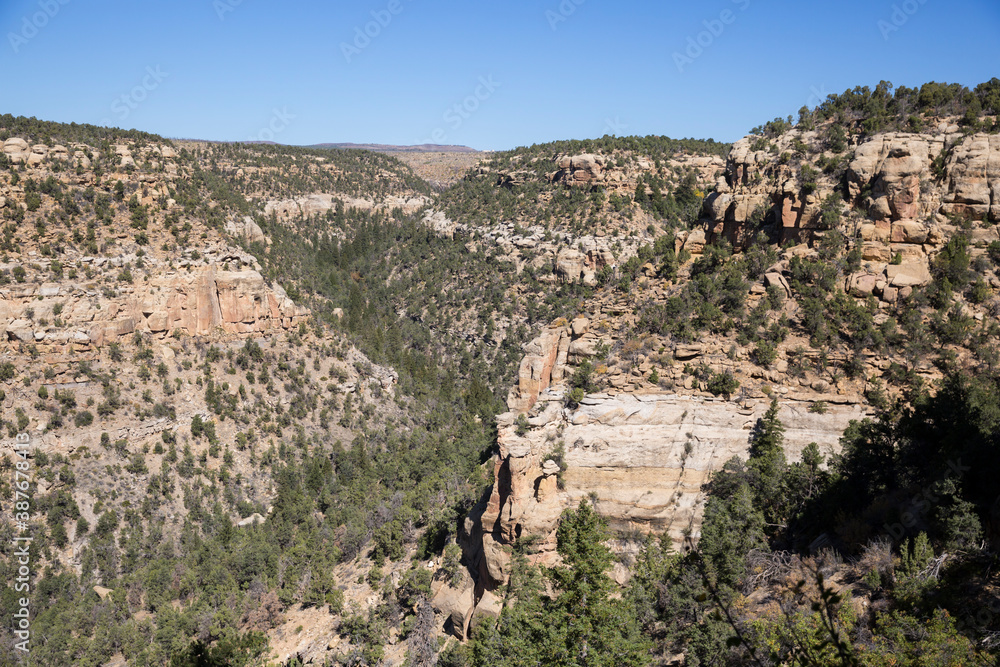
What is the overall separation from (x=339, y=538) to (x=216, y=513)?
1199cm

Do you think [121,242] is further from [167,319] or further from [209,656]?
[209,656]

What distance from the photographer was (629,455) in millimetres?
24328

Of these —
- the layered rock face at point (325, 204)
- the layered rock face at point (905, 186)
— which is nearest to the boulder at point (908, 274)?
the layered rock face at point (905, 186)

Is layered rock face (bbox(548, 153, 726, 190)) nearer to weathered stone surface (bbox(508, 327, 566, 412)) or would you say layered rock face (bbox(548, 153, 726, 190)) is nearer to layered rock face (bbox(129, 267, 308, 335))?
layered rock face (bbox(129, 267, 308, 335))

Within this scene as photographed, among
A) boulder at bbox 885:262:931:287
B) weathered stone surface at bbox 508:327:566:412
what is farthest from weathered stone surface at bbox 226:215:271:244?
boulder at bbox 885:262:931:287

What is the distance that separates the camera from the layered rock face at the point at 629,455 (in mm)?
23547

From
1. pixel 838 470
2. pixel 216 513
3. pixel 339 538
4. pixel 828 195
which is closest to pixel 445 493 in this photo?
pixel 339 538

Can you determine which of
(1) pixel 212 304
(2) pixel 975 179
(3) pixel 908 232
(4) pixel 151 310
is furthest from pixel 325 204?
(2) pixel 975 179

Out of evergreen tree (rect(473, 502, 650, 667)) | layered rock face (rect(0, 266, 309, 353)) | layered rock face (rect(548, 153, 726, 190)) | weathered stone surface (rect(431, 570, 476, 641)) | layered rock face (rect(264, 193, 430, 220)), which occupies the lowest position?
weathered stone surface (rect(431, 570, 476, 641))

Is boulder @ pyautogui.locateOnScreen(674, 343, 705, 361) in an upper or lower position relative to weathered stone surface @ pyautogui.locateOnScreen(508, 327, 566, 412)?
upper

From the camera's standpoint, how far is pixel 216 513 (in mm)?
48156

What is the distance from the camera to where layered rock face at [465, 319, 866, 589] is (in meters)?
23.5

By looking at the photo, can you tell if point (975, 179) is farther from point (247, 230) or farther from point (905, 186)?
point (247, 230)

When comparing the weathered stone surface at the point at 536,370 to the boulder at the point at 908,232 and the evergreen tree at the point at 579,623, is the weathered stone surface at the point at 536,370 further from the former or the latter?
the boulder at the point at 908,232
